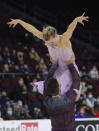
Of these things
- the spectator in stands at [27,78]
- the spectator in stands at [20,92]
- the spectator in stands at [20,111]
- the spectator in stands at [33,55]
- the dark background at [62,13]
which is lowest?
the spectator in stands at [20,111]

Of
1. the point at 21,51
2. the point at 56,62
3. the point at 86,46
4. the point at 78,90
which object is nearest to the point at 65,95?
the point at 78,90

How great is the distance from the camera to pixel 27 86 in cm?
→ 1283

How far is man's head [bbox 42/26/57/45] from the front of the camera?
3.45 m

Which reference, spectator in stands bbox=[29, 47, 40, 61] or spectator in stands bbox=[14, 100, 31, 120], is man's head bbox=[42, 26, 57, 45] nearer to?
spectator in stands bbox=[14, 100, 31, 120]

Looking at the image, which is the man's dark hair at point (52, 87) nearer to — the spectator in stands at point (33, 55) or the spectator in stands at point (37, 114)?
the spectator in stands at point (37, 114)

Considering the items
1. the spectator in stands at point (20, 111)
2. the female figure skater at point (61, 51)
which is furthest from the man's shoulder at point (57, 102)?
the spectator in stands at point (20, 111)

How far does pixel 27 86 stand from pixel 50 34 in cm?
944

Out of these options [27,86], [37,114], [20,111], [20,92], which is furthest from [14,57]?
[37,114]

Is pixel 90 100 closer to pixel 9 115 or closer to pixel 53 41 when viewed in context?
pixel 9 115

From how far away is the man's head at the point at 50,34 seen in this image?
345 centimetres

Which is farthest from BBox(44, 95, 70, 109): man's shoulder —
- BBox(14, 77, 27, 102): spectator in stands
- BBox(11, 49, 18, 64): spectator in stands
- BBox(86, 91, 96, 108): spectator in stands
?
BBox(11, 49, 18, 64): spectator in stands

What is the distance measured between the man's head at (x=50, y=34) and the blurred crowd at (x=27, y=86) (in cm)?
557

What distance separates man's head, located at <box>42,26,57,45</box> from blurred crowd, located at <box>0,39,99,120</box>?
5574 millimetres

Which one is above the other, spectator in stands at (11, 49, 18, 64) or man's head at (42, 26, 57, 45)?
spectator in stands at (11, 49, 18, 64)
